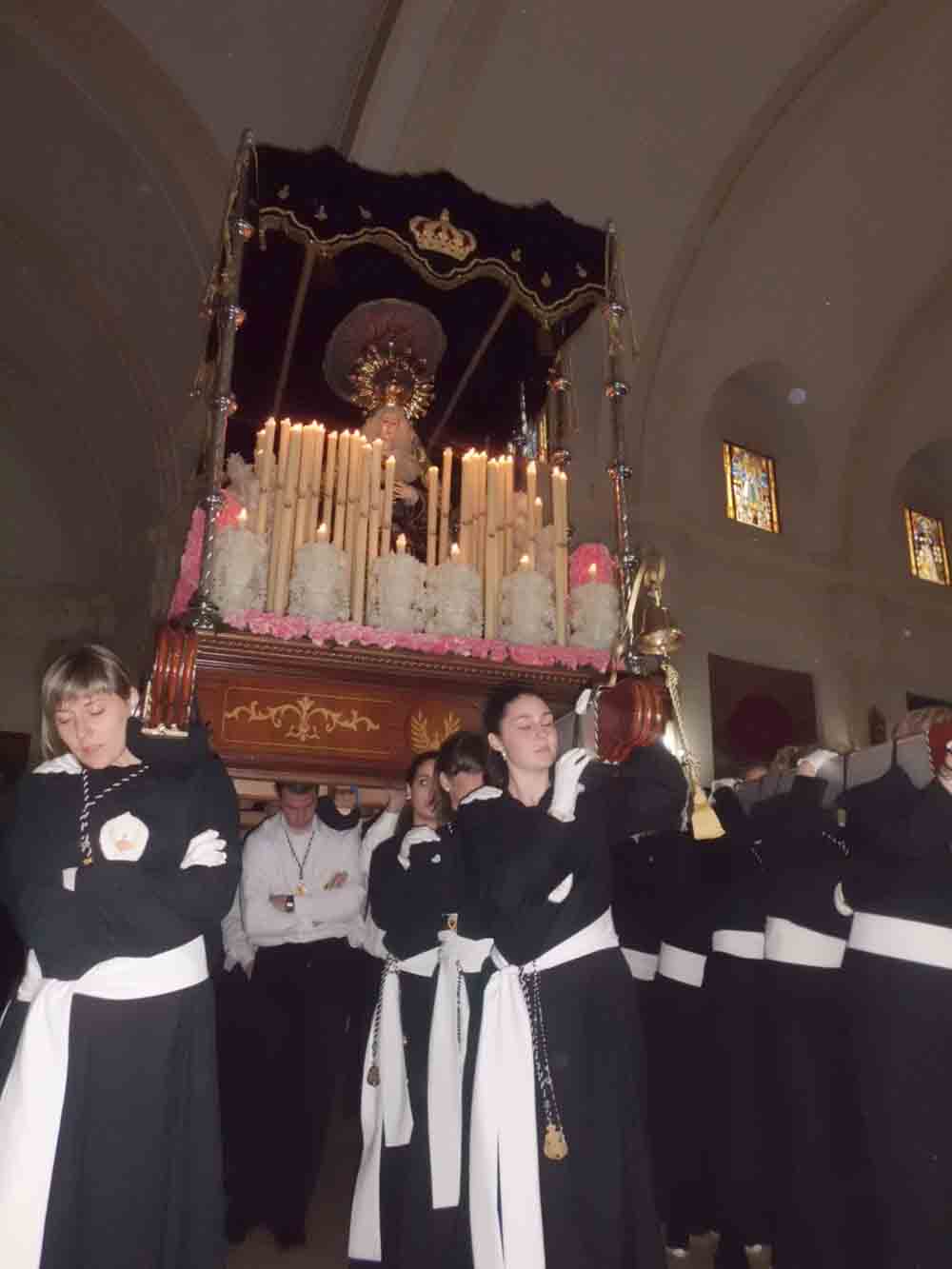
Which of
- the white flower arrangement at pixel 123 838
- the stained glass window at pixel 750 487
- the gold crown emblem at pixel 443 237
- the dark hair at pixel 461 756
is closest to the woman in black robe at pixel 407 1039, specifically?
the dark hair at pixel 461 756

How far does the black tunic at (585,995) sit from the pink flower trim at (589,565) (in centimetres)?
122

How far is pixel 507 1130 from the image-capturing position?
2.57 m

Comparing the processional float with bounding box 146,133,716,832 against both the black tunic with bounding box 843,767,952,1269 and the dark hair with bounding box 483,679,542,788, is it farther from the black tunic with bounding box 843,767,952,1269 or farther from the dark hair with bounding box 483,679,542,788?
the black tunic with bounding box 843,767,952,1269

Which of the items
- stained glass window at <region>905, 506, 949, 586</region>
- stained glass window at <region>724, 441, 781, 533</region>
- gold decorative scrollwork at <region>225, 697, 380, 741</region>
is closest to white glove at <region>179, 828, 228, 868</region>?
gold decorative scrollwork at <region>225, 697, 380, 741</region>

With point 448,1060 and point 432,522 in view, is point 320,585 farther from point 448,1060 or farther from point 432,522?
point 448,1060

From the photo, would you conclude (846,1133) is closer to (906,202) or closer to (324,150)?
(324,150)

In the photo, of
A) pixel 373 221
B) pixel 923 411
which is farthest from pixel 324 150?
pixel 923 411

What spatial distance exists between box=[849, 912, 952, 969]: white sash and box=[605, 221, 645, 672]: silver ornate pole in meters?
1.18

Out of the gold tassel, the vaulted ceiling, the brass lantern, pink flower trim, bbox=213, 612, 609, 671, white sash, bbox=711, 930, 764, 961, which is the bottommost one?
white sash, bbox=711, 930, 764, 961

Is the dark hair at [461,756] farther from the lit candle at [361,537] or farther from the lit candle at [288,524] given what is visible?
the lit candle at [288,524]

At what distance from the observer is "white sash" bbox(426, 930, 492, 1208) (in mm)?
3182

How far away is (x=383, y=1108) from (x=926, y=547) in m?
13.0

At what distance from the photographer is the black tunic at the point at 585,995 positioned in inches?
98.3

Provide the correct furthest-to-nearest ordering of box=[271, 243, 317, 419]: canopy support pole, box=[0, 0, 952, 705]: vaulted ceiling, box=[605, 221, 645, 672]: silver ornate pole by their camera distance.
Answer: box=[0, 0, 952, 705]: vaulted ceiling < box=[271, 243, 317, 419]: canopy support pole < box=[605, 221, 645, 672]: silver ornate pole
